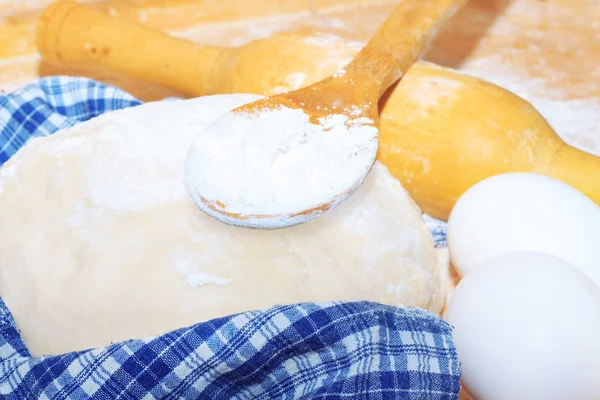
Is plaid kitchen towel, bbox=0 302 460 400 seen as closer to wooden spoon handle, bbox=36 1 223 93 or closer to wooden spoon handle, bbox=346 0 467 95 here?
wooden spoon handle, bbox=346 0 467 95

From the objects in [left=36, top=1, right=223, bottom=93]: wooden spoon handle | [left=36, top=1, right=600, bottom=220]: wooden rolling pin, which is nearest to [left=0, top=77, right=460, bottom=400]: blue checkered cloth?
[left=36, top=1, right=600, bottom=220]: wooden rolling pin

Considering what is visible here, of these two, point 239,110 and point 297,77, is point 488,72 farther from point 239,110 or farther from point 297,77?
point 239,110

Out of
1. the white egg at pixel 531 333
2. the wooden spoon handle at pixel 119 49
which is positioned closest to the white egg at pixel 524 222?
the white egg at pixel 531 333

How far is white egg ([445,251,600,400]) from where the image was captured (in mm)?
487

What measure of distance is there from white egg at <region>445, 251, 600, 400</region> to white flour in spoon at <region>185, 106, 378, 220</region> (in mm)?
163

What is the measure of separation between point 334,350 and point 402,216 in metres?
0.18

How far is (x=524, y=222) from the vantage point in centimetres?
59

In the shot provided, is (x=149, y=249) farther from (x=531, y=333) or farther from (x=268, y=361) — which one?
(x=531, y=333)

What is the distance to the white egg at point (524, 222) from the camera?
568mm

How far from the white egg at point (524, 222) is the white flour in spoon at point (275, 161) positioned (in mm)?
142

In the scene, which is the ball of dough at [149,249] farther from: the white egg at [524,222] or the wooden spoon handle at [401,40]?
the wooden spoon handle at [401,40]

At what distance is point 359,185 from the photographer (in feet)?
1.83

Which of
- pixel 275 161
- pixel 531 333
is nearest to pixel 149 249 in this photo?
pixel 275 161

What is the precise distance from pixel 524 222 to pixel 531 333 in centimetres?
13
